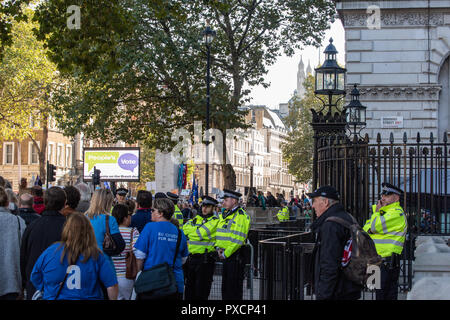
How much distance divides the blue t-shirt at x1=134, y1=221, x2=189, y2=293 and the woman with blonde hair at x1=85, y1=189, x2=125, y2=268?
301 millimetres

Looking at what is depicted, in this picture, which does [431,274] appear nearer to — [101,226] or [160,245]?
[160,245]

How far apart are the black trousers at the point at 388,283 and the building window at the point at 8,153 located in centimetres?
7206

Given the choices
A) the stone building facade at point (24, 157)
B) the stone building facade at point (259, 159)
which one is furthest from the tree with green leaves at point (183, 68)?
the stone building facade at point (259, 159)

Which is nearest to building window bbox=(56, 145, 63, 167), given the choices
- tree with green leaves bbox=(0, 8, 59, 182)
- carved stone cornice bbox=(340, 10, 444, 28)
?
tree with green leaves bbox=(0, 8, 59, 182)

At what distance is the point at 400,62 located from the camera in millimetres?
26953

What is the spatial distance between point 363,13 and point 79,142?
6133cm

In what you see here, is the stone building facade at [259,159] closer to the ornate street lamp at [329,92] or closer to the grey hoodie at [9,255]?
the ornate street lamp at [329,92]

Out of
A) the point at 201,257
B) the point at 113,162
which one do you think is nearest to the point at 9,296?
the point at 201,257

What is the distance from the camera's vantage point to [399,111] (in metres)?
26.8

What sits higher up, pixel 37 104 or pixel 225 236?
pixel 37 104

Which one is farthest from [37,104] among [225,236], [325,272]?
[325,272]

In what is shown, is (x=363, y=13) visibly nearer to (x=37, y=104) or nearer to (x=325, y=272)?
(x=325, y=272)

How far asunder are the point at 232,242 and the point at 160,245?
2843 millimetres

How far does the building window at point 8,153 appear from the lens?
260ft
